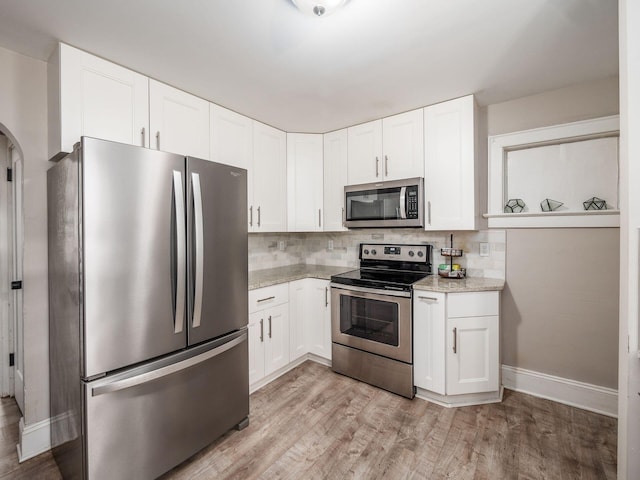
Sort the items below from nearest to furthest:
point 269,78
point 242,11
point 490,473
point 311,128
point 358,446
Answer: point 242,11 → point 490,473 → point 358,446 → point 269,78 → point 311,128

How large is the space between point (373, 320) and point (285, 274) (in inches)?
39.3

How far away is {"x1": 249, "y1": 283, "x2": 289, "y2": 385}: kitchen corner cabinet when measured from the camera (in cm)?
246

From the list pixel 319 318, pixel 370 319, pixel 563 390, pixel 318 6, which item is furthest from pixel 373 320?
pixel 318 6

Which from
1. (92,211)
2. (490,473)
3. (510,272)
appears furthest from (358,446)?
(92,211)

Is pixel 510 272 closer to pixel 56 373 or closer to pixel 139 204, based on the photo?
pixel 139 204

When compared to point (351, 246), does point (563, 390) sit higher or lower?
lower

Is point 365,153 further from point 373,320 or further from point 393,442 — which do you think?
point 393,442

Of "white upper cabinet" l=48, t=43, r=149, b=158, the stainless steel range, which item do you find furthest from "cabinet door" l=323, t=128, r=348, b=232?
"white upper cabinet" l=48, t=43, r=149, b=158

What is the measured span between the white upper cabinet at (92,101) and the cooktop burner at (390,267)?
1.93 m

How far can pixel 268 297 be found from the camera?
258cm

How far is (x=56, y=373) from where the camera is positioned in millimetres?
1758

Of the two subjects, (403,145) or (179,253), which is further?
(403,145)

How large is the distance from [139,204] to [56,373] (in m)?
1.19

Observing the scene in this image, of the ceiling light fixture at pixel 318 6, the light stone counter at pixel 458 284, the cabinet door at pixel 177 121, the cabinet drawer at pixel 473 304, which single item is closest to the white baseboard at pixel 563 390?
the cabinet drawer at pixel 473 304
